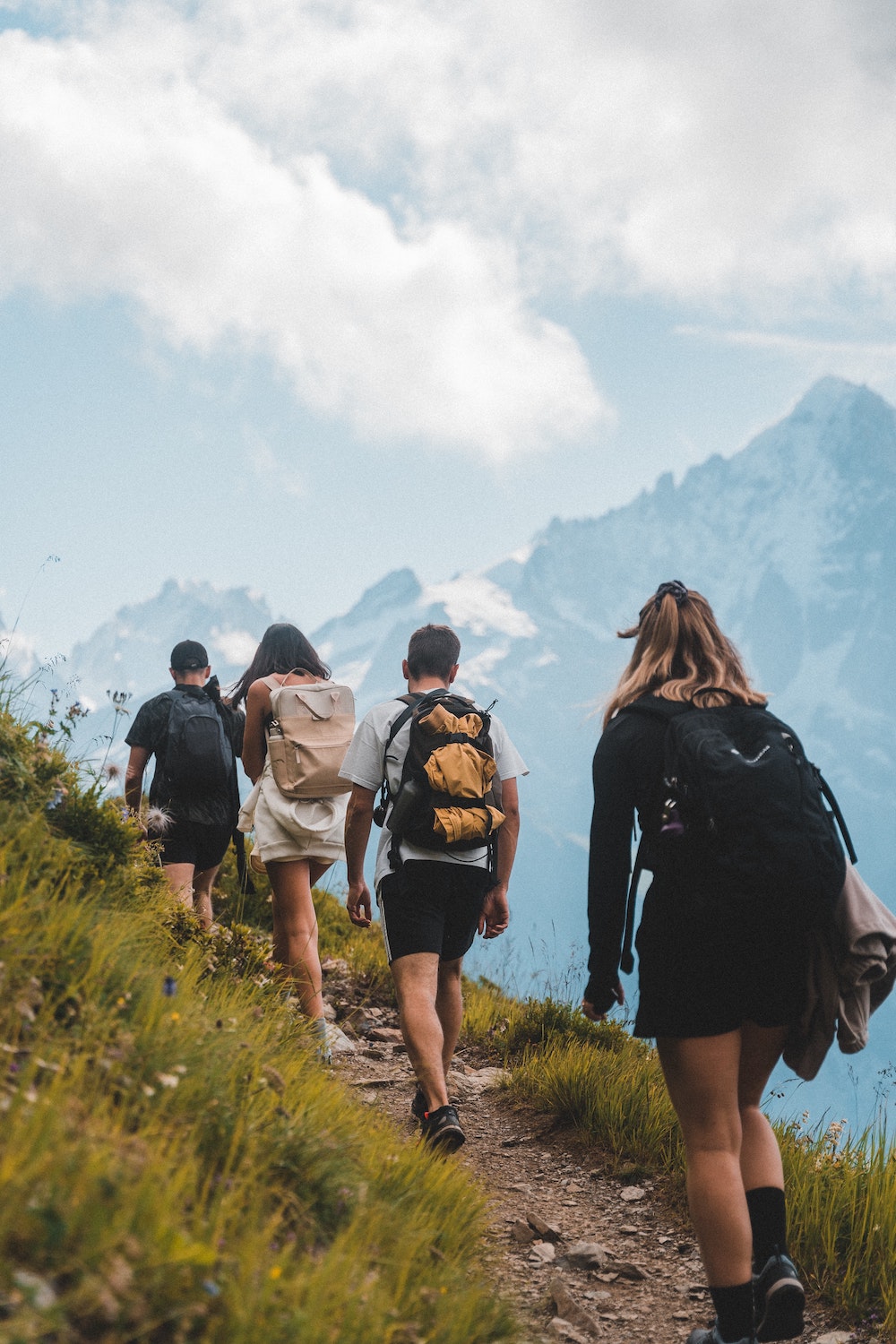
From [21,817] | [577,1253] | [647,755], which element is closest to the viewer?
[647,755]

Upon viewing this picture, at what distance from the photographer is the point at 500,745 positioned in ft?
16.5

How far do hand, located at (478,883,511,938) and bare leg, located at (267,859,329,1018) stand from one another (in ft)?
3.32

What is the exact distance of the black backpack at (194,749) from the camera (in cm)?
625

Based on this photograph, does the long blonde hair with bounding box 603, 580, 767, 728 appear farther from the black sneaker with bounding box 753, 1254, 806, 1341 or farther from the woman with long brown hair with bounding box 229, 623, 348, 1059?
the woman with long brown hair with bounding box 229, 623, 348, 1059

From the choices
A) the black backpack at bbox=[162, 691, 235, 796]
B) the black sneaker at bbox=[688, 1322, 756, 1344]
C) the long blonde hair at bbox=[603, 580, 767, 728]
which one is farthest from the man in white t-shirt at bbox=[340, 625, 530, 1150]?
the black backpack at bbox=[162, 691, 235, 796]

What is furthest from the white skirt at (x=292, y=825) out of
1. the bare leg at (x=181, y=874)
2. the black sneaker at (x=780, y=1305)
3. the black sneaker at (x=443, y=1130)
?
the black sneaker at (x=780, y=1305)

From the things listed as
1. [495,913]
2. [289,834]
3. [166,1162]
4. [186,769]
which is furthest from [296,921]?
[166,1162]

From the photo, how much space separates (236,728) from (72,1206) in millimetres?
5029

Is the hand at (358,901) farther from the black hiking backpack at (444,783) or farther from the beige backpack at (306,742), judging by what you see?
the beige backpack at (306,742)

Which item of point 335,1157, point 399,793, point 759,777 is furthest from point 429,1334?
point 399,793

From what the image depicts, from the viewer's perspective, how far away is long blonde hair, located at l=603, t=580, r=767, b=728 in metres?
3.36

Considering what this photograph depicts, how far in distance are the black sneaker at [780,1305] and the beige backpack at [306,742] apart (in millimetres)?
3084

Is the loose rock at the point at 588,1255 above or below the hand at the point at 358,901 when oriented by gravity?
below

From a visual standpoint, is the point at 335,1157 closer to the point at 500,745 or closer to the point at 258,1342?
the point at 258,1342
